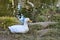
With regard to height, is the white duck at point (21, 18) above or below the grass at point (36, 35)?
above

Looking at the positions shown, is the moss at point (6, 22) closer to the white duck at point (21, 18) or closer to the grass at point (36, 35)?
the grass at point (36, 35)

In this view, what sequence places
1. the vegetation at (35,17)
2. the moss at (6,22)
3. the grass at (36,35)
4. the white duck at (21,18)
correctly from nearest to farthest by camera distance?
1. the grass at (36,35)
2. the vegetation at (35,17)
3. the moss at (6,22)
4. the white duck at (21,18)

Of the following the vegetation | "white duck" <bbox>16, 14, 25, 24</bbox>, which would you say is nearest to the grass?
the vegetation

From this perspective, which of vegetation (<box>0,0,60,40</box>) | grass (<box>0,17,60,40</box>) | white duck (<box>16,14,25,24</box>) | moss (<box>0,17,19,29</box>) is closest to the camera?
grass (<box>0,17,60,40</box>)

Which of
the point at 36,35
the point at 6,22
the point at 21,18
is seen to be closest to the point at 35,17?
the point at 21,18

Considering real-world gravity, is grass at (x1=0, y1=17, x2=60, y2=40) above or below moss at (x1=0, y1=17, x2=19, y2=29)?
below

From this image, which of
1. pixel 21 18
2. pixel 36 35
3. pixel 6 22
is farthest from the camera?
pixel 21 18

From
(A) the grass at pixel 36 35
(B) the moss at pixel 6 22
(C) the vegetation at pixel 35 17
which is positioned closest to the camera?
(A) the grass at pixel 36 35

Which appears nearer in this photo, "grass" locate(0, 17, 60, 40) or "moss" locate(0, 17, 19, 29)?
"grass" locate(0, 17, 60, 40)

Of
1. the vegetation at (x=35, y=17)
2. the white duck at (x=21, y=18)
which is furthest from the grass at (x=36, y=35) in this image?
the white duck at (x=21, y=18)

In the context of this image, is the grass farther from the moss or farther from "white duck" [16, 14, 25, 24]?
"white duck" [16, 14, 25, 24]

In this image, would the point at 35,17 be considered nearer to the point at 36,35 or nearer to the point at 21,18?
the point at 21,18

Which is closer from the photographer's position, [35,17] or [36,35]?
[36,35]

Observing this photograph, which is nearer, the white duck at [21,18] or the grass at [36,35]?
the grass at [36,35]
